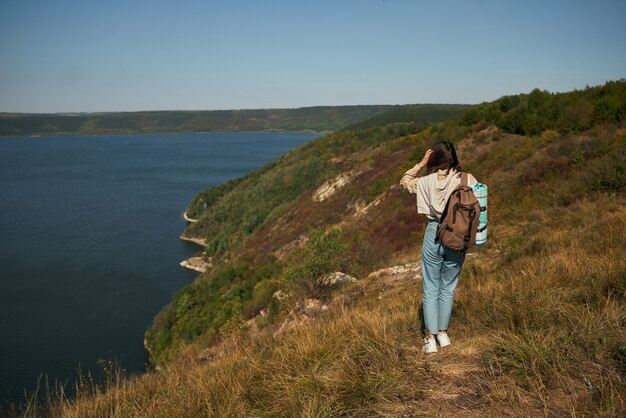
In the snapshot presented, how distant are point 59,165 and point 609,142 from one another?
18440cm

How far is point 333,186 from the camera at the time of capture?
3812 centimetres

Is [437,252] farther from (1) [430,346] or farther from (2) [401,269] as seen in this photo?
(2) [401,269]

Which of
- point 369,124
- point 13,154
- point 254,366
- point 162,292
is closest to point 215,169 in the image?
point 369,124

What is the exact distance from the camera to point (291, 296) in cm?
1376

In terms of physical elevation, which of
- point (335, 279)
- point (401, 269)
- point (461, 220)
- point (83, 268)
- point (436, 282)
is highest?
point (461, 220)

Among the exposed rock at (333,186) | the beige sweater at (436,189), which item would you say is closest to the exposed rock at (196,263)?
the exposed rock at (333,186)

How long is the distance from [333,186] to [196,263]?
32.0 meters

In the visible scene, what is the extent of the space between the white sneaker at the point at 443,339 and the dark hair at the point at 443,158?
1.71 meters

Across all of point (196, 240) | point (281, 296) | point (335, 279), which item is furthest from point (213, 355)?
point (196, 240)

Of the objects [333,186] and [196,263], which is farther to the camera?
[196,263]

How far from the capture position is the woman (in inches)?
147

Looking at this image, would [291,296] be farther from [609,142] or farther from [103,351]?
[103,351]

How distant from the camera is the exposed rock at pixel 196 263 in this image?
58781mm

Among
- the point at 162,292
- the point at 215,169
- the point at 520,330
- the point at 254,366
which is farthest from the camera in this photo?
the point at 215,169
